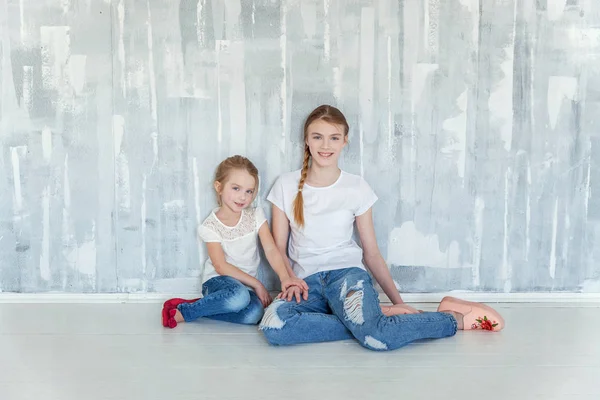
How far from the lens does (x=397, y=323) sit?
2.18 meters

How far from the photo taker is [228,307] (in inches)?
95.1

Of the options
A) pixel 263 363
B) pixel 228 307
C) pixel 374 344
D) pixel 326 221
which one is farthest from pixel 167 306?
pixel 374 344

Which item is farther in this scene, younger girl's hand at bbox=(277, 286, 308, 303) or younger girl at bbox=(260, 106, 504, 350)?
younger girl's hand at bbox=(277, 286, 308, 303)

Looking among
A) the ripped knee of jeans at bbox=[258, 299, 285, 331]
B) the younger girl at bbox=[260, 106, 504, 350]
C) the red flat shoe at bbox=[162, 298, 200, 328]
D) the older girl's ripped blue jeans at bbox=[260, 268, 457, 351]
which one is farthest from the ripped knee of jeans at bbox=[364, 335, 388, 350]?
the red flat shoe at bbox=[162, 298, 200, 328]

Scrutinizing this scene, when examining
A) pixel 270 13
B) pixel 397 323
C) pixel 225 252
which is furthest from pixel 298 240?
pixel 270 13

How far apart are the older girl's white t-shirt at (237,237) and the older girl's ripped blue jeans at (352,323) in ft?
1.15

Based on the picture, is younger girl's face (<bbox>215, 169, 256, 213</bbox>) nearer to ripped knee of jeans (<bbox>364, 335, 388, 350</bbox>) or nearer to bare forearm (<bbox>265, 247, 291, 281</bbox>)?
bare forearm (<bbox>265, 247, 291, 281</bbox>)

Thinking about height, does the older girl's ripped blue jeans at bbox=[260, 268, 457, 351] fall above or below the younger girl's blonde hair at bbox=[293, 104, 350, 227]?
below

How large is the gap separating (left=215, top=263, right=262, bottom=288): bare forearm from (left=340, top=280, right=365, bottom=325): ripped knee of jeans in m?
0.39

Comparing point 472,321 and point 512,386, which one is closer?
point 512,386

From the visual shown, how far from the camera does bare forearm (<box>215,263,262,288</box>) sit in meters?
2.58

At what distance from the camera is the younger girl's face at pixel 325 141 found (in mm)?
2557

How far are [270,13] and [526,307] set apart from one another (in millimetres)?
1507

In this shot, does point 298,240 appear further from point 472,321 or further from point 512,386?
point 512,386
